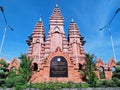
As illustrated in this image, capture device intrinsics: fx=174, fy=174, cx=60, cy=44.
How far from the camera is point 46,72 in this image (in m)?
25.2

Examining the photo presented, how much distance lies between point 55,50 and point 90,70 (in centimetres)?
845

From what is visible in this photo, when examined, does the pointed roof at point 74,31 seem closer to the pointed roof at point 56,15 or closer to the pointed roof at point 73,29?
the pointed roof at point 73,29

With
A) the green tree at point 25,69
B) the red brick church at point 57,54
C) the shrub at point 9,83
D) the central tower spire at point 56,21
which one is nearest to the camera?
the shrub at point 9,83

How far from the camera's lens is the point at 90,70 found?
23.3 metres

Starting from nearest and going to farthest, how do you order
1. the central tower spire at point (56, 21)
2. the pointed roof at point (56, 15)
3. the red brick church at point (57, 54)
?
the red brick church at point (57, 54), the central tower spire at point (56, 21), the pointed roof at point (56, 15)

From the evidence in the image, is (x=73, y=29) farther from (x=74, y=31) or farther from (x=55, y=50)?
(x=55, y=50)

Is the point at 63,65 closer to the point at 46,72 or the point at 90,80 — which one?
the point at 46,72

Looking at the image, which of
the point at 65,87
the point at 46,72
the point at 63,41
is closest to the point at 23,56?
the point at 46,72

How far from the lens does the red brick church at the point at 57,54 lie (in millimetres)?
25109

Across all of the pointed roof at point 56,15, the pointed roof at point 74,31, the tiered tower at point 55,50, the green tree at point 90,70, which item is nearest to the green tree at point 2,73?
the tiered tower at point 55,50

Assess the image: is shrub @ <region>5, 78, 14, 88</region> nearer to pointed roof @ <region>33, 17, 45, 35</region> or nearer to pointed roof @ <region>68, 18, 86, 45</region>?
pointed roof @ <region>33, 17, 45, 35</region>

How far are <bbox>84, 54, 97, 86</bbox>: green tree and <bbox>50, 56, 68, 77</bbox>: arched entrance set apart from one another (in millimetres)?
3128

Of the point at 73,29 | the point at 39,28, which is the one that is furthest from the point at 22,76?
the point at 73,29

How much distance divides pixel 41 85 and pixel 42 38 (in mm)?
16929
